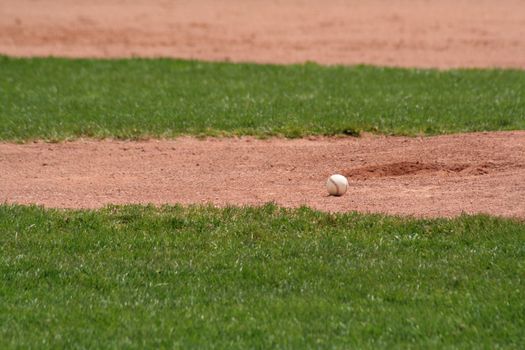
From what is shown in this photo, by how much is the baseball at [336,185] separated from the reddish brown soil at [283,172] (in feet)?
0.28

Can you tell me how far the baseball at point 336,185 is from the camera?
10969mm

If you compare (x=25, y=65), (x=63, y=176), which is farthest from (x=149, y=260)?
(x=25, y=65)

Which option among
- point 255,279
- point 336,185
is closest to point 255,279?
point 255,279

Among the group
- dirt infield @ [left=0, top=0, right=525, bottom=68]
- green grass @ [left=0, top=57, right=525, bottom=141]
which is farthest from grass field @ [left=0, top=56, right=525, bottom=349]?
dirt infield @ [left=0, top=0, right=525, bottom=68]

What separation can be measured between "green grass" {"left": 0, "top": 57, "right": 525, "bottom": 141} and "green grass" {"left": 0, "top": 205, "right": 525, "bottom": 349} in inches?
186

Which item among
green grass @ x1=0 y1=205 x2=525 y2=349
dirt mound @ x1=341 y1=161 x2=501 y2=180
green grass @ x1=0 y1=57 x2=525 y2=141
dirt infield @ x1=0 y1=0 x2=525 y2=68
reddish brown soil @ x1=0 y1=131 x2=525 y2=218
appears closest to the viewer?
green grass @ x1=0 y1=205 x2=525 y2=349

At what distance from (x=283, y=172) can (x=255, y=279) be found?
4.18 meters

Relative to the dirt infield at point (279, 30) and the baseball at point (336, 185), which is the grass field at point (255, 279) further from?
the dirt infield at point (279, 30)

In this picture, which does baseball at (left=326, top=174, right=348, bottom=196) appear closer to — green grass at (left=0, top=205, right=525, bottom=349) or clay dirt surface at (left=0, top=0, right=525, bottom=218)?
clay dirt surface at (left=0, top=0, right=525, bottom=218)

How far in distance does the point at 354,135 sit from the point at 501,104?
303cm

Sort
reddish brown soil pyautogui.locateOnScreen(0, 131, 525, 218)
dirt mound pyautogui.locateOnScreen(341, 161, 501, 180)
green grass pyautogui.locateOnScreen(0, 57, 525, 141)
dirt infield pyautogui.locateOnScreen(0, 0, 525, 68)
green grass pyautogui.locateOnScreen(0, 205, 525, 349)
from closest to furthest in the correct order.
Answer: green grass pyautogui.locateOnScreen(0, 205, 525, 349), reddish brown soil pyautogui.locateOnScreen(0, 131, 525, 218), dirt mound pyautogui.locateOnScreen(341, 161, 501, 180), green grass pyautogui.locateOnScreen(0, 57, 525, 141), dirt infield pyautogui.locateOnScreen(0, 0, 525, 68)

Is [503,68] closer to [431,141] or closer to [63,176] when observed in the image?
[431,141]

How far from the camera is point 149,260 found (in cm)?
895

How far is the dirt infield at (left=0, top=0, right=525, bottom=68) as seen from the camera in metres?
25.3
